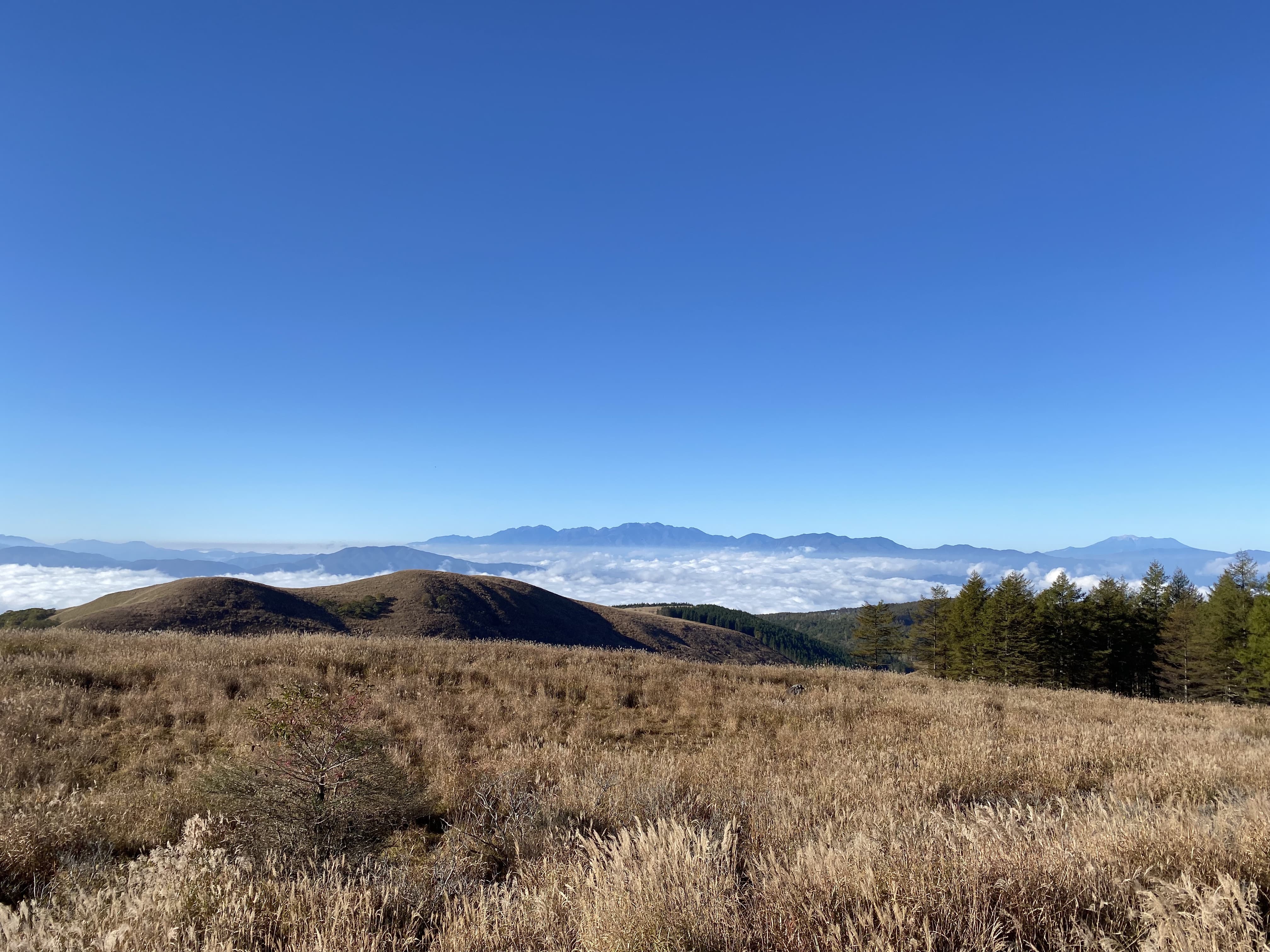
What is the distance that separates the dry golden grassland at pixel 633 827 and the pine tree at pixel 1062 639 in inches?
1494

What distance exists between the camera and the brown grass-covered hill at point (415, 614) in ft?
198

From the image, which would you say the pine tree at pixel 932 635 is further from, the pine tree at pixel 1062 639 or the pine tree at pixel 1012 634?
the pine tree at pixel 1062 639

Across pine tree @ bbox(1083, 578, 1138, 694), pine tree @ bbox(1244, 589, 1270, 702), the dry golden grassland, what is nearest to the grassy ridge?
pine tree @ bbox(1083, 578, 1138, 694)

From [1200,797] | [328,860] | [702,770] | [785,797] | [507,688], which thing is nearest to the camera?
[328,860]

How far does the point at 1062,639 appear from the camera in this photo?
46219 mm

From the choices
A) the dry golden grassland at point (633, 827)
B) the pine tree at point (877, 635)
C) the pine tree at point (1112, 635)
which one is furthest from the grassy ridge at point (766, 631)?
the dry golden grassland at point (633, 827)

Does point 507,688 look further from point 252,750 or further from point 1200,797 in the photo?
point 1200,797

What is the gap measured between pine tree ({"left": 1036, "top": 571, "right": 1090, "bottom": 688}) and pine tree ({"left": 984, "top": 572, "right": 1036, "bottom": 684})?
Result: 39.2 inches

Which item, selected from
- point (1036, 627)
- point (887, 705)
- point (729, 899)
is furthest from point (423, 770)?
point (1036, 627)

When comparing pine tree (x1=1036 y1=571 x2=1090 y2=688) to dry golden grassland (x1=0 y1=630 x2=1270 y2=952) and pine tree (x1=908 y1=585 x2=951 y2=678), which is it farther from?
dry golden grassland (x1=0 y1=630 x2=1270 y2=952)

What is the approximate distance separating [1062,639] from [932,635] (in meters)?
11.4

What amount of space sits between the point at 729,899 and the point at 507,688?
420 inches

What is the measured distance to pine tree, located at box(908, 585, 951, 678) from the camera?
53.7 meters

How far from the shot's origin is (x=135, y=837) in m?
5.37
